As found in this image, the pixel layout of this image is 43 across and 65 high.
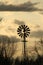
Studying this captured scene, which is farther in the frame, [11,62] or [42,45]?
[42,45]

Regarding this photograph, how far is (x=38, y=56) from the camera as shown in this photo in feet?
54.1

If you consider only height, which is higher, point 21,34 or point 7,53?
point 21,34

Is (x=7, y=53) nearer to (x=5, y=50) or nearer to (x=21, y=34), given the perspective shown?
(x=5, y=50)

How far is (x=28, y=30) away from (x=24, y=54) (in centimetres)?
150

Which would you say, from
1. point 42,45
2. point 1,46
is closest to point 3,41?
point 1,46

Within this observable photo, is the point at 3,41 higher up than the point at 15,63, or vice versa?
the point at 3,41

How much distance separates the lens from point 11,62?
53.1 ft

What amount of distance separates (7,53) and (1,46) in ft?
1.93

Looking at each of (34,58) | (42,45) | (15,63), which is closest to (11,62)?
(15,63)

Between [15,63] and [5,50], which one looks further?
[5,50]

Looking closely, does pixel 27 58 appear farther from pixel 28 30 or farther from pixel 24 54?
pixel 28 30

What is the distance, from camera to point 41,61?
16438 millimetres

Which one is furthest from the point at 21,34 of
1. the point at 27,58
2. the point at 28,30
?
the point at 27,58

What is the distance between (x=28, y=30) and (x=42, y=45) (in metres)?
1.72
